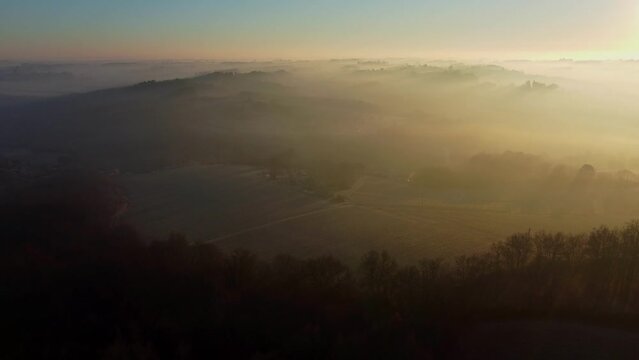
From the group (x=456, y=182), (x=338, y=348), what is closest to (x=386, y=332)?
(x=338, y=348)

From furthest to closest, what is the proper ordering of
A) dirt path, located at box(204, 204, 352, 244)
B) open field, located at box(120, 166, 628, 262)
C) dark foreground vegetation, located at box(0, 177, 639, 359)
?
→ 1. dirt path, located at box(204, 204, 352, 244)
2. open field, located at box(120, 166, 628, 262)
3. dark foreground vegetation, located at box(0, 177, 639, 359)

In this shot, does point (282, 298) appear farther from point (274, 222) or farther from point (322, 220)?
point (322, 220)

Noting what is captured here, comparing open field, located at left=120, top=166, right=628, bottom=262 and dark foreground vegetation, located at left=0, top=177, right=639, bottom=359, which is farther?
open field, located at left=120, top=166, right=628, bottom=262

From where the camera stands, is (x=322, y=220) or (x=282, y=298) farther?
(x=322, y=220)

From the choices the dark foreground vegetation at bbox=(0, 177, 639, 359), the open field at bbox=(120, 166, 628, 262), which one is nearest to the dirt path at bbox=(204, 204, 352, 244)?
the open field at bbox=(120, 166, 628, 262)

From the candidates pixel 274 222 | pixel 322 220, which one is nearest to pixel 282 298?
Answer: pixel 274 222

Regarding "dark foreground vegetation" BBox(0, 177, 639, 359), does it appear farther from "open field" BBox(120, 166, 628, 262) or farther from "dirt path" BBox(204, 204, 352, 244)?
"dirt path" BBox(204, 204, 352, 244)
